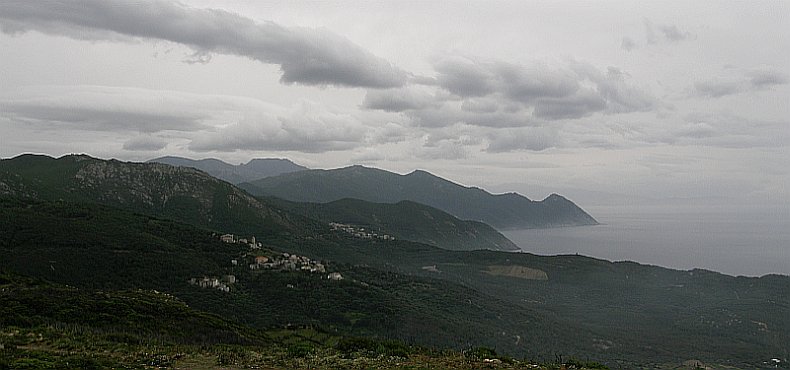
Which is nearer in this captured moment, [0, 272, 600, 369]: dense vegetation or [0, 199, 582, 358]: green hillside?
[0, 272, 600, 369]: dense vegetation

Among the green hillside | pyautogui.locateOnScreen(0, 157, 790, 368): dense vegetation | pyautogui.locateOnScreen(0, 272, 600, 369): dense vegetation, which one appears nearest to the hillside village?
the green hillside

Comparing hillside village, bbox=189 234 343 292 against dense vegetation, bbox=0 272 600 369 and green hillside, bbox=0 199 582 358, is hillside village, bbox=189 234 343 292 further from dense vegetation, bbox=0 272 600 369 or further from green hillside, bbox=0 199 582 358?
dense vegetation, bbox=0 272 600 369

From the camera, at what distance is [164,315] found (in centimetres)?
3647

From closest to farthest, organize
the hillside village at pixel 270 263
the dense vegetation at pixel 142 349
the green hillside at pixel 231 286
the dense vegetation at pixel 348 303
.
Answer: the dense vegetation at pixel 142 349, the green hillside at pixel 231 286, the dense vegetation at pixel 348 303, the hillside village at pixel 270 263

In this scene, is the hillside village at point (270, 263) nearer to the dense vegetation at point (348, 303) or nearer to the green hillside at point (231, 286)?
the green hillside at point (231, 286)

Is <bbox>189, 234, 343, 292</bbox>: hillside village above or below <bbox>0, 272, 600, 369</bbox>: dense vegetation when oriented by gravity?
below

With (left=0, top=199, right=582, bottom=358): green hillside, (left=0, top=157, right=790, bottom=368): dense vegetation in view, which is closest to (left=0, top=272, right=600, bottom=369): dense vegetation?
(left=0, top=157, right=790, bottom=368): dense vegetation

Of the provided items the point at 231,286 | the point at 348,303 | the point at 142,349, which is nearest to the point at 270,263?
the point at 231,286

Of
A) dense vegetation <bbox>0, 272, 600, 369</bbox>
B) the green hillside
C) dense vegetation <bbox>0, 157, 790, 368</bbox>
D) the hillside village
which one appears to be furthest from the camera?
the hillside village

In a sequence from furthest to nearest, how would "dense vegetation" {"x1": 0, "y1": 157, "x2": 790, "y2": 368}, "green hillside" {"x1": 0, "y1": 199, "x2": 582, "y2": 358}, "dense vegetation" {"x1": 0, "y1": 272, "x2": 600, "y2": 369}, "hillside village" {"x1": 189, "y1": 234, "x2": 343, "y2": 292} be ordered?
"hillside village" {"x1": 189, "y1": 234, "x2": 343, "y2": 292}
"dense vegetation" {"x1": 0, "y1": 157, "x2": 790, "y2": 368}
"green hillside" {"x1": 0, "y1": 199, "x2": 582, "y2": 358}
"dense vegetation" {"x1": 0, "y1": 272, "x2": 600, "y2": 369}

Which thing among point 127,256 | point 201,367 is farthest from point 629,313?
point 201,367

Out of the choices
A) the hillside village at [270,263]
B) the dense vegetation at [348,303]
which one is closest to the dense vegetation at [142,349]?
the dense vegetation at [348,303]

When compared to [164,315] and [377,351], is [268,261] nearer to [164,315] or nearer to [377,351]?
[164,315]

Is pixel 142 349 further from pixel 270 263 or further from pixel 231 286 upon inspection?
pixel 270 263
